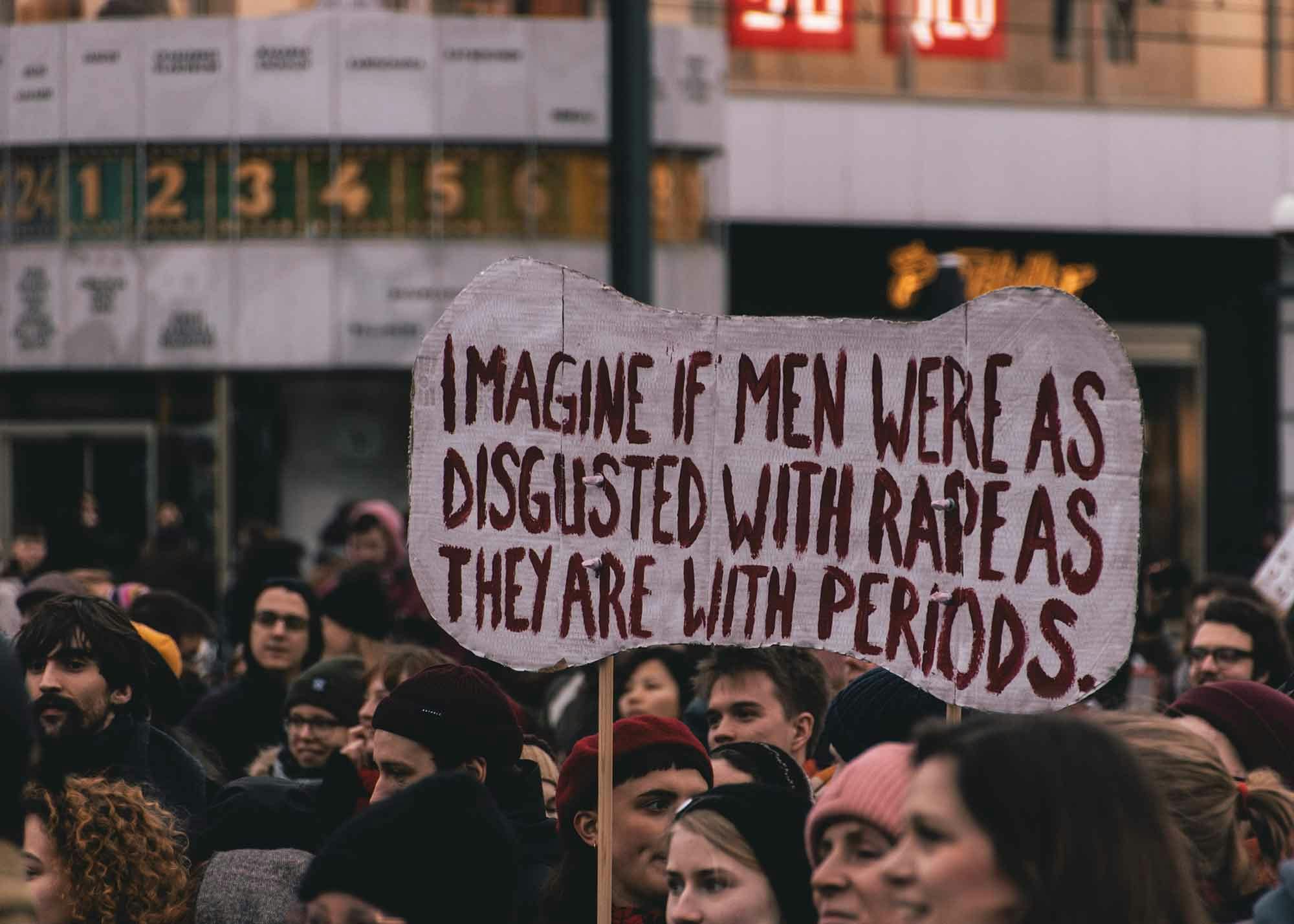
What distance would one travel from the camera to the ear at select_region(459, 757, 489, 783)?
15.9 feet

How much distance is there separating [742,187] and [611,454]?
20829 millimetres

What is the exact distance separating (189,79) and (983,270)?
938 centimetres

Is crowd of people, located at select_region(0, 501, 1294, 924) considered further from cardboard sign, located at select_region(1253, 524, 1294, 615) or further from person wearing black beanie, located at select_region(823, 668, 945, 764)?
cardboard sign, located at select_region(1253, 524, 1294, 615)

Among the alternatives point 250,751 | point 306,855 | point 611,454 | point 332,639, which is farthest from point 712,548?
point 332,639

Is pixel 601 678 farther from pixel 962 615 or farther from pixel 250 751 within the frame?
pixel 250 751

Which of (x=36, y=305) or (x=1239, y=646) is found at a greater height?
(x=36, y=305)

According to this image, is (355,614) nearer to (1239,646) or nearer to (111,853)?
(1239,646)

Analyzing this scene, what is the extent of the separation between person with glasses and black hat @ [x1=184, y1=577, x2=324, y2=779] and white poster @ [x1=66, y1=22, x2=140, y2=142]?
15.3 m

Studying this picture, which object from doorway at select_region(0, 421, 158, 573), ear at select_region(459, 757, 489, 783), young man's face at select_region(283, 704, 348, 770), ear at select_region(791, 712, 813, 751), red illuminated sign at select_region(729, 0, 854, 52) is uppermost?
red illuminated sign at select_region(729, 0, 854, 52)

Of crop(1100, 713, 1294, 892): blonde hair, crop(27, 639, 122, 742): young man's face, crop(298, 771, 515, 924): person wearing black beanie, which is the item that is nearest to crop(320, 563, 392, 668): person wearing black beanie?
crop(27, 639, 122, 742): young man's face

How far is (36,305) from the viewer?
23.0 metres

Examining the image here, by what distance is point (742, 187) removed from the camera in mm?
25391

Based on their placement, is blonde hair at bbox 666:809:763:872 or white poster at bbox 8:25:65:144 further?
white poster at bbox 8:25:65:144

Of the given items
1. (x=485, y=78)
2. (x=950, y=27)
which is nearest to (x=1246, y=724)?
(x=485, y=78)
